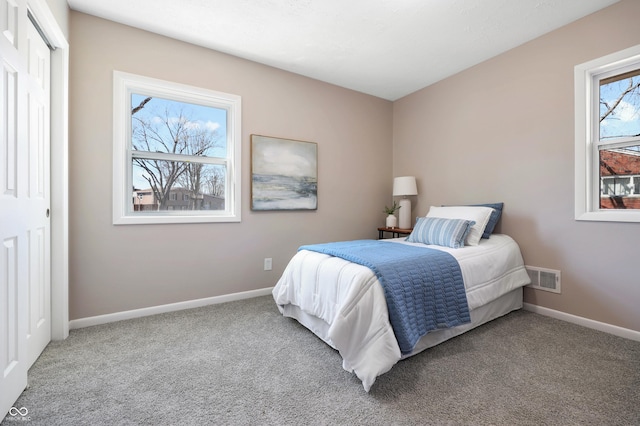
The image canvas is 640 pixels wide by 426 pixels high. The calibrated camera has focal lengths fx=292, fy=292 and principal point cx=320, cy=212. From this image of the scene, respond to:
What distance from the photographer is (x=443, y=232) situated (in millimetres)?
2588

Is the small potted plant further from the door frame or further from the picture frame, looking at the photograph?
the door frame

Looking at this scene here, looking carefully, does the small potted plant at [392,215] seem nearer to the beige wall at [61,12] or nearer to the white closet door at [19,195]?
the white closet door at [19,195]

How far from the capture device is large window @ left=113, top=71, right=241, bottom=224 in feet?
8.16

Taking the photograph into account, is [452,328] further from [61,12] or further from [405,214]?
[61,12]

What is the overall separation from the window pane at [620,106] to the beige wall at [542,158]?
8.8 inches

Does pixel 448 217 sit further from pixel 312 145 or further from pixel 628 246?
pixel 312 145

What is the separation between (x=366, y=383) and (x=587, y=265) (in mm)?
2153

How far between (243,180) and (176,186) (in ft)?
2.07

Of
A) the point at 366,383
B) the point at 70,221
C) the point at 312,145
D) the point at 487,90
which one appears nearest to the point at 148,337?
the point at 70,221

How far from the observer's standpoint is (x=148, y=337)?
7.04 feet

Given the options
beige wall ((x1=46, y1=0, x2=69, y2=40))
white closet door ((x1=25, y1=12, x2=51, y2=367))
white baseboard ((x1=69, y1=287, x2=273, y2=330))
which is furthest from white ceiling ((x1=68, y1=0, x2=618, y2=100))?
white baseboard ((x1=69, y1=287, x2=273, y2=330))

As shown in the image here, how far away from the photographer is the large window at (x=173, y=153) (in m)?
2.49

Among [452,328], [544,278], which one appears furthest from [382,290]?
[544,278]

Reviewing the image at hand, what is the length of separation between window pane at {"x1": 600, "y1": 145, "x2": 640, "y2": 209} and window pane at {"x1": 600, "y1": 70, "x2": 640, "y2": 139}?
14 cm
